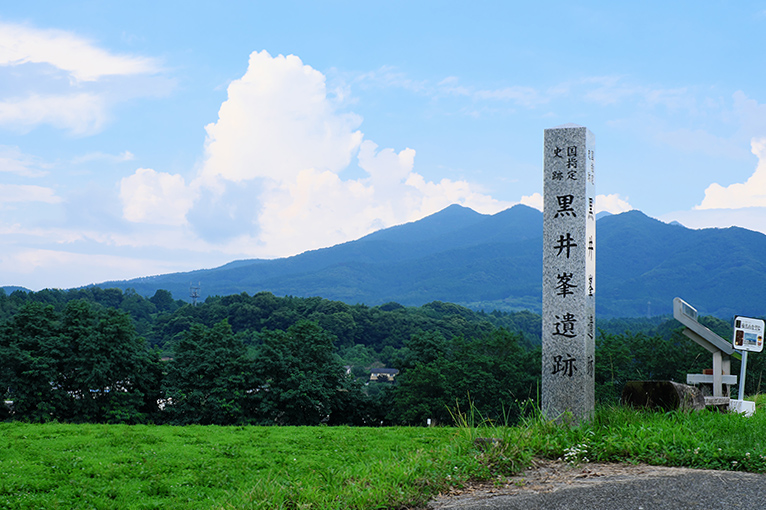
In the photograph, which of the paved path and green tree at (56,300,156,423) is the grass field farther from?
green tree at (56,300,156,423)

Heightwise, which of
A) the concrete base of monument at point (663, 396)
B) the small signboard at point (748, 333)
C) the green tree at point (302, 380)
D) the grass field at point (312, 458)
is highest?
the small signboard at point (748, 333)

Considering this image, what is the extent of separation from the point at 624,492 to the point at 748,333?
640 cm

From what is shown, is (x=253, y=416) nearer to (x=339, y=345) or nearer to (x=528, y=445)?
(x=528, y=445)

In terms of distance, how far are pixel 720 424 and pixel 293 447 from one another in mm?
7453

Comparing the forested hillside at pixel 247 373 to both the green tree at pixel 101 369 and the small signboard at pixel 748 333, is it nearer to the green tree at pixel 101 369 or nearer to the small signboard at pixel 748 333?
the green tree at pixel 101 369

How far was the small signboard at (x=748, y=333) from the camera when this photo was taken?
9281 millimetres

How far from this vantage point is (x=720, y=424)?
615cm

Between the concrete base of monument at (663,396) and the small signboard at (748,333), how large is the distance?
239 centimetres

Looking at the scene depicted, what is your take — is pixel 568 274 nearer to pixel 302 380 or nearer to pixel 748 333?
pixel 748 333

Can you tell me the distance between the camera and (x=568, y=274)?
24.0 ft

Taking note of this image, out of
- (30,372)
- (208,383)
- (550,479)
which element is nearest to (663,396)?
(550,479)

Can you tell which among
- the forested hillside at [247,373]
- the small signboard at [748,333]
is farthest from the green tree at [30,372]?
the small signboard at [748,333]

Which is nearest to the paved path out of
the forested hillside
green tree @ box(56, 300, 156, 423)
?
the forested hillside

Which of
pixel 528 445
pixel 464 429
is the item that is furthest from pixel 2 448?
pixel 528 445
